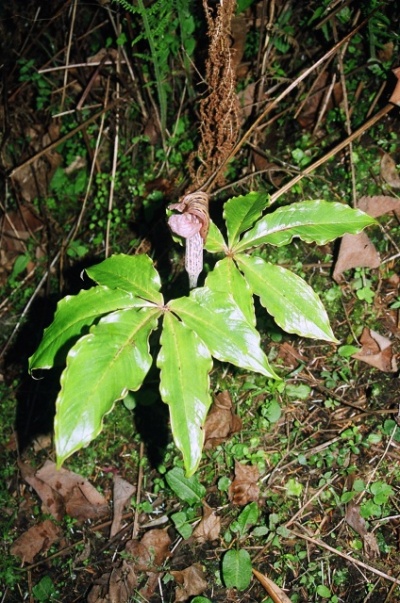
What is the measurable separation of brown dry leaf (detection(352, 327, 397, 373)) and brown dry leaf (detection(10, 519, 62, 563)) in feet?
5.43

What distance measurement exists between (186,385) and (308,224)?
74 cm

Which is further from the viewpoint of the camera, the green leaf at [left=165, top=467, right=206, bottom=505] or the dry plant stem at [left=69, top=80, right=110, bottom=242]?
the dry plant stem at [left=69, top=80, right=110, bottom=242]

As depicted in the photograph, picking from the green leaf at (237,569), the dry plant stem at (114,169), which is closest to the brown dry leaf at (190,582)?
the green leaf at (237,569)

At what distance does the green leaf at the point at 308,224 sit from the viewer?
1599 mm

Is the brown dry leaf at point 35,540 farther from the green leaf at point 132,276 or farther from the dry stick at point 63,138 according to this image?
the dry stick at point 63,138

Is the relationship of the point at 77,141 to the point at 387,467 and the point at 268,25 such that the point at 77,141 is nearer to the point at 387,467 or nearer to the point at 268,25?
the point at 268,25

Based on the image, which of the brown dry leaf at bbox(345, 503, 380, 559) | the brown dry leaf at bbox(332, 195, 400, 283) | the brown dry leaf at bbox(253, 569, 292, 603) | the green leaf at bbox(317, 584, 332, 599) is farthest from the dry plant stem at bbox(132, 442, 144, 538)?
the brown dry leaf at bbox(332, 195, 400, 283)

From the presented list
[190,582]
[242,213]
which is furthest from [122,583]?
[242,213]

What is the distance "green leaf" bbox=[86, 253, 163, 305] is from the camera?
148 cm

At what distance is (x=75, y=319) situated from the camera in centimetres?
141

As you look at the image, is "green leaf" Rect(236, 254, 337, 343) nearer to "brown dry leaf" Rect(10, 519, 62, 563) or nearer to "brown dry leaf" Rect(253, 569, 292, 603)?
"brown dry leaf" Rect(253, 569, 292, 603)

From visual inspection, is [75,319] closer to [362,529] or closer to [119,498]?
[119,498]

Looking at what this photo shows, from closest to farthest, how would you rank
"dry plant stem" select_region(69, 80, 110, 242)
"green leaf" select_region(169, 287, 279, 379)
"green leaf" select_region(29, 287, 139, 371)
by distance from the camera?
"green leaf" select_region(169, 287, 279, 379) < "green leaf" select_region(29, 287, 139, 371) < "dry plant stem" select_region(69, 80, 110, 242)

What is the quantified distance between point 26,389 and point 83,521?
780 mm
